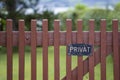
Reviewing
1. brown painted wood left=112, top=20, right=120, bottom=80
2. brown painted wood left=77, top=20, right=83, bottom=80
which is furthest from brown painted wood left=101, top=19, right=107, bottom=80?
brown painted wood left=77, top=20, right=83, bottom=80

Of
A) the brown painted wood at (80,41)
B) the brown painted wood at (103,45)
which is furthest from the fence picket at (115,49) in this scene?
the brown painted wood at (80,41)

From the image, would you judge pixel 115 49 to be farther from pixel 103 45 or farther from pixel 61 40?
pixel 61 40

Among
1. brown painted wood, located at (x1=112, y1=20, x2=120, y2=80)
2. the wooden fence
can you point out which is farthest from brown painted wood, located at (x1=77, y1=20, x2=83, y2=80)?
brown painted wood, located at (x1=112, y1=20, x2=120, y2=80)

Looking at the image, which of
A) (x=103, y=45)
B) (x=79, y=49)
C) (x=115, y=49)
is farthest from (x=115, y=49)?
(x=79, y=49)

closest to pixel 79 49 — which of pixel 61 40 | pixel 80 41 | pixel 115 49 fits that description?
pixel 80 41

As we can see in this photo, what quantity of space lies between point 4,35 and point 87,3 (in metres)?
10.9

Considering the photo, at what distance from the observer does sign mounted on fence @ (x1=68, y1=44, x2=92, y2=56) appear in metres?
4.46

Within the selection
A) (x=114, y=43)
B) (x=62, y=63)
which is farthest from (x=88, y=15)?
(x=114, y=43)

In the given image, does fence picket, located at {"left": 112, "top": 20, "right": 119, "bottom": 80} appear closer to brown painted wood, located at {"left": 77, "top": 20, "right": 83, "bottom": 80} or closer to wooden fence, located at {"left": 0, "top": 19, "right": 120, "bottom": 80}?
wooden fence, located at {"left": 0, "top": 19, "right": 120, "bottom": 80}

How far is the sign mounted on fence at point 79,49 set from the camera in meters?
4.46

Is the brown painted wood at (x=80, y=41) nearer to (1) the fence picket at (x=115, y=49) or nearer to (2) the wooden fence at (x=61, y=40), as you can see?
(2) the wooden fence at (x=61, y=40)

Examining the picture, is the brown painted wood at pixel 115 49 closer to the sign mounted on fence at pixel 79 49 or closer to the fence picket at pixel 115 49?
the fence picket at pixel 115 49

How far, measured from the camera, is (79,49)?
14.7 feet

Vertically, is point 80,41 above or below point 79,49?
above
